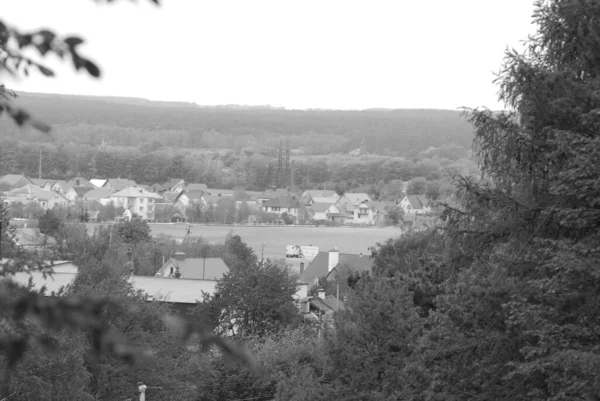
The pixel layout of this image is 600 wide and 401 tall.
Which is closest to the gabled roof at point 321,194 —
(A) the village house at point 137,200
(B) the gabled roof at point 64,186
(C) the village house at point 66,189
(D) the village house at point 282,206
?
(D) the village house at point 282,206

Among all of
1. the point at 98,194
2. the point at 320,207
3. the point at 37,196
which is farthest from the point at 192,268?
the point at 320,207

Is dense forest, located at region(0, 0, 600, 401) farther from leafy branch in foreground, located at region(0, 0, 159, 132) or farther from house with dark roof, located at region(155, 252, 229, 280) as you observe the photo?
house with dark roof, located at region(155, 252, 229, 280)

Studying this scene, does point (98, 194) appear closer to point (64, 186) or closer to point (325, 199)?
point (64, 186)

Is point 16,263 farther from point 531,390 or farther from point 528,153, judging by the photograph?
point 528,153

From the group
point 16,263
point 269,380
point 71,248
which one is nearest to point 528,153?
point 16,263

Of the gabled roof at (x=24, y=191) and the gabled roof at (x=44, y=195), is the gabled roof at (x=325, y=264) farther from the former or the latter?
the gabled roof at (x=24, y=191)

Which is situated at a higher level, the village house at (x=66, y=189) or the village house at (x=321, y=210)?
the village house at (x=66, y=189)
